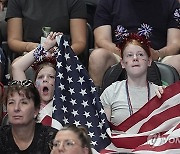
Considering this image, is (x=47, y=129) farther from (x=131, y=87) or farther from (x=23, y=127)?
(x=131, y=87)

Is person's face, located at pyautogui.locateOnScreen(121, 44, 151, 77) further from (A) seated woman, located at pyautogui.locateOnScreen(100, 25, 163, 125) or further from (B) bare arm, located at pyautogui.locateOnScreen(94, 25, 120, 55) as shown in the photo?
(B) bare arm, located at pyautogui.locateOnScreen(94, 25, 120, 55)

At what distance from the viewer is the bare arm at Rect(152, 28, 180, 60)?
571cm

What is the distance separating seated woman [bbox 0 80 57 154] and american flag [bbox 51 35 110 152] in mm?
304

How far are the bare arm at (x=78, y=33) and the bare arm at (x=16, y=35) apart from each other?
46 centimetres

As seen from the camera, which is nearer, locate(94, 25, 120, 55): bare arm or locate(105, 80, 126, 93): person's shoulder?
locate(105, 80, 126, 93): person's shoulder

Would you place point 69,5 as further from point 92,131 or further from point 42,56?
point 92,131

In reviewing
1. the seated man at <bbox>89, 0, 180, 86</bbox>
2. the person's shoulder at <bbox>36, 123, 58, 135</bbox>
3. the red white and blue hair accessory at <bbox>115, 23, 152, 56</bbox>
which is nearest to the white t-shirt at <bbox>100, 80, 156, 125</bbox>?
the red white and blue hair accessory at <bbox>115, 23, 152, 56</bbox>

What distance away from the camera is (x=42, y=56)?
499cm

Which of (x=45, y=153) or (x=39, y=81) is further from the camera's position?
(x=39, y=81)

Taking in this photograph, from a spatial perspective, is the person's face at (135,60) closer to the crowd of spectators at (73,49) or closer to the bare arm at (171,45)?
the crowd of spectators at (73,49)

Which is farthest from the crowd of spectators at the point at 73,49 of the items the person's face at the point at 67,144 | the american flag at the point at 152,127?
the american flag at the point at 152,127

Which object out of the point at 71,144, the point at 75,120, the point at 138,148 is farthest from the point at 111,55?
the point at 71,144

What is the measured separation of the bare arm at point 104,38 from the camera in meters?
5.74

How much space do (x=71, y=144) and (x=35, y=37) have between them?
97.4 inches
